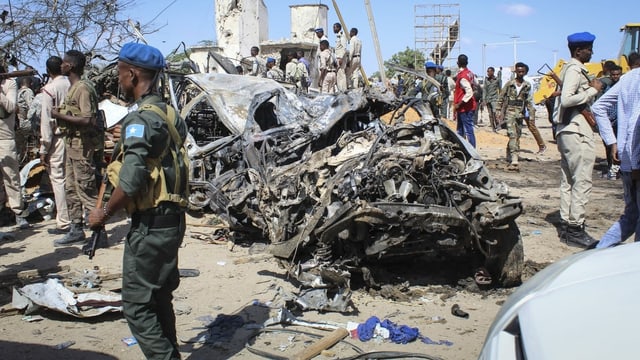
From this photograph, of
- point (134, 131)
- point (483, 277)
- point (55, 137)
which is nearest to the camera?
point (134, 131)

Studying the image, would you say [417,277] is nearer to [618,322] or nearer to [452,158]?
[452,158]

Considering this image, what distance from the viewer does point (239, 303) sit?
4.42m

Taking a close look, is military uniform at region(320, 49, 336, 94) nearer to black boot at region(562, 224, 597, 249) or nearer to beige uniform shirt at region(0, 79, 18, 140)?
beige uniform shirt at region(0, 79, 18, 140)

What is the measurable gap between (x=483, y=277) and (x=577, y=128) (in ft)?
7.24

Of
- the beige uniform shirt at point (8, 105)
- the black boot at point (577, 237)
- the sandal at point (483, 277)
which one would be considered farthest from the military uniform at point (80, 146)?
the black boot at point (577, 237)

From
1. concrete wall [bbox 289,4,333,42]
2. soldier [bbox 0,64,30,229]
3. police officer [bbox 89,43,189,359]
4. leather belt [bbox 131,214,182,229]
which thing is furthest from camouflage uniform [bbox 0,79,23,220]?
concrete wall [bbox 289,4,333,42]

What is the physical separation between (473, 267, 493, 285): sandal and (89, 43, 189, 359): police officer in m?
2.89

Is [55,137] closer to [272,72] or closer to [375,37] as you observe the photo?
[375,37]

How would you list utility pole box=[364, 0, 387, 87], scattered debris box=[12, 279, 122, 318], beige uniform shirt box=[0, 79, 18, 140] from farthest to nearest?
utility pole box=[364, 0, 387, 87]
beige uniform shirt box=[0, 79, 18, 140]
scattered debris box=[12, 279, 122, 318]

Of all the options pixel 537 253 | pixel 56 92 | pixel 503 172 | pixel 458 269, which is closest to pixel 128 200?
pixel 458 269

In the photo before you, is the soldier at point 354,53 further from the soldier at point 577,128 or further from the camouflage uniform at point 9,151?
the camouflage uniform at point 9,151

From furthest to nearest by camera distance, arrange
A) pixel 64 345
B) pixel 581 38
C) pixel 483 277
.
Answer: pixel 581 38 → pixel 483 277 → pixel 64 345

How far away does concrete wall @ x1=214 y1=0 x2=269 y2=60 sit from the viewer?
2533cm

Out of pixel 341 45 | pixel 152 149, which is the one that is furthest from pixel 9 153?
pixel 341 45
